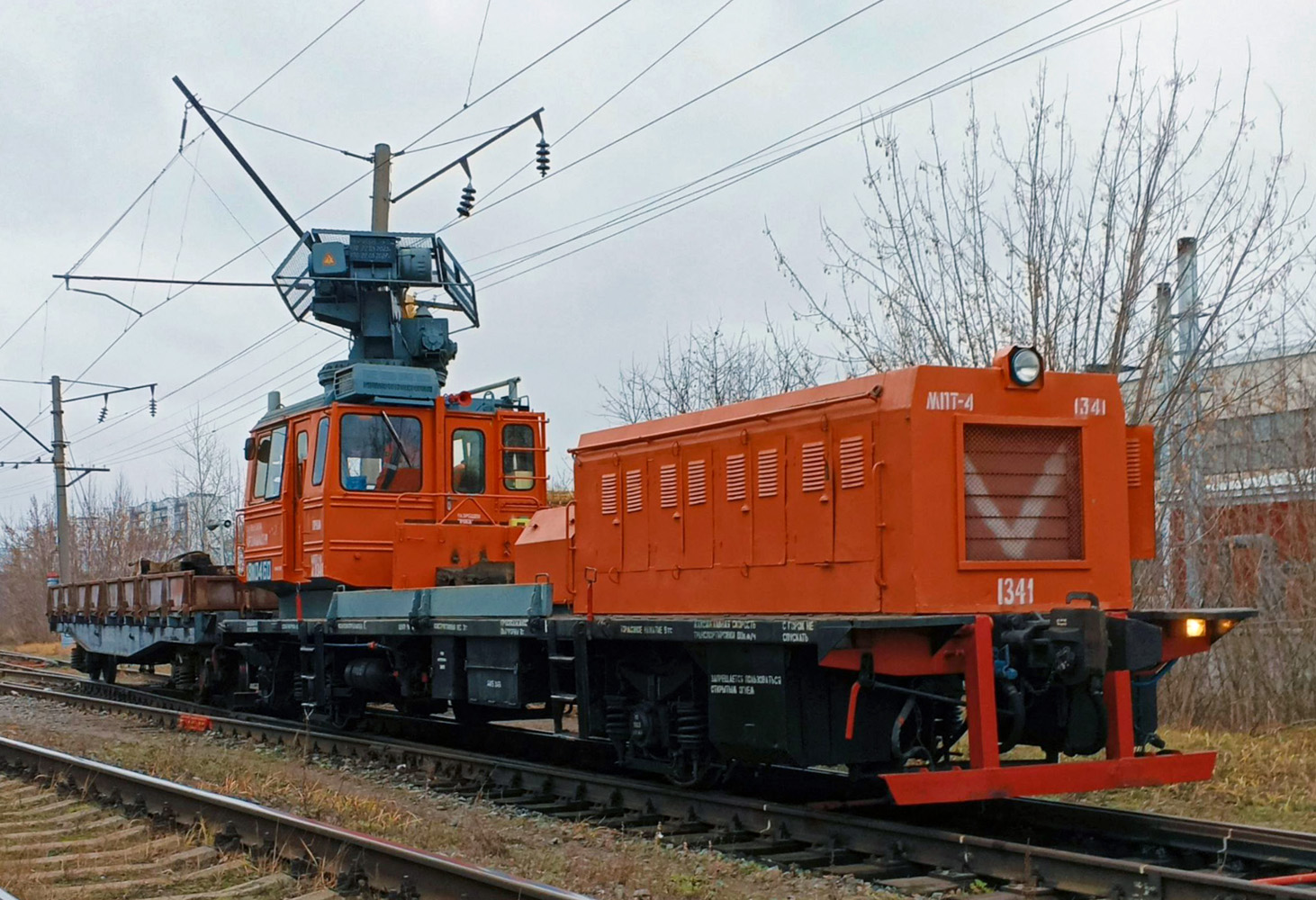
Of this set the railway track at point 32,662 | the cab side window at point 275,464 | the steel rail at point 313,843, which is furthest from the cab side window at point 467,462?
the railway track at point 32,662

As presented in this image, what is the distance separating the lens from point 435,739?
13781 millimetres

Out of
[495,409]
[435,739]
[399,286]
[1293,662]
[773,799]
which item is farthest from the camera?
[399,286]

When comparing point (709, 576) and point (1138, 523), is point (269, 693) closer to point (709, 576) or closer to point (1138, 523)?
point (709, 576)

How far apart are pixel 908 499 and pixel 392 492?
24.9ft

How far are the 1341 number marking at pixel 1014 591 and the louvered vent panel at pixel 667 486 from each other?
2.59 metres

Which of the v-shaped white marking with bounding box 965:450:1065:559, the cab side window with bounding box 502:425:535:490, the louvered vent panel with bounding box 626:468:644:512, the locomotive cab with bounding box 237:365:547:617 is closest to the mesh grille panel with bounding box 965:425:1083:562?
the v-shaped white marking with bounding box 965:450:1065:559

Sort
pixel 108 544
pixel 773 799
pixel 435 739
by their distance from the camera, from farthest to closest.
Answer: pixel 108 544, pixel 435 739, pixel 773 799

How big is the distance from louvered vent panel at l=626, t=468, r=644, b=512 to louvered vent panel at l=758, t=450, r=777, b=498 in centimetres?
138

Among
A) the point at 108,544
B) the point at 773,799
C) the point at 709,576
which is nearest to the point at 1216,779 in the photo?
the point at 773,799

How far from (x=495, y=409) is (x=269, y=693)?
168 inches

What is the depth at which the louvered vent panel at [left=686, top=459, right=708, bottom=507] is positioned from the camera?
9.45m

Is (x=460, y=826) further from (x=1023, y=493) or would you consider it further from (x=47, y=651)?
(x=47, y=651)

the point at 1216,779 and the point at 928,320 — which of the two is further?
the point at 928,320

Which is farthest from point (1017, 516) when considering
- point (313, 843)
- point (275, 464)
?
point (275, 464)
